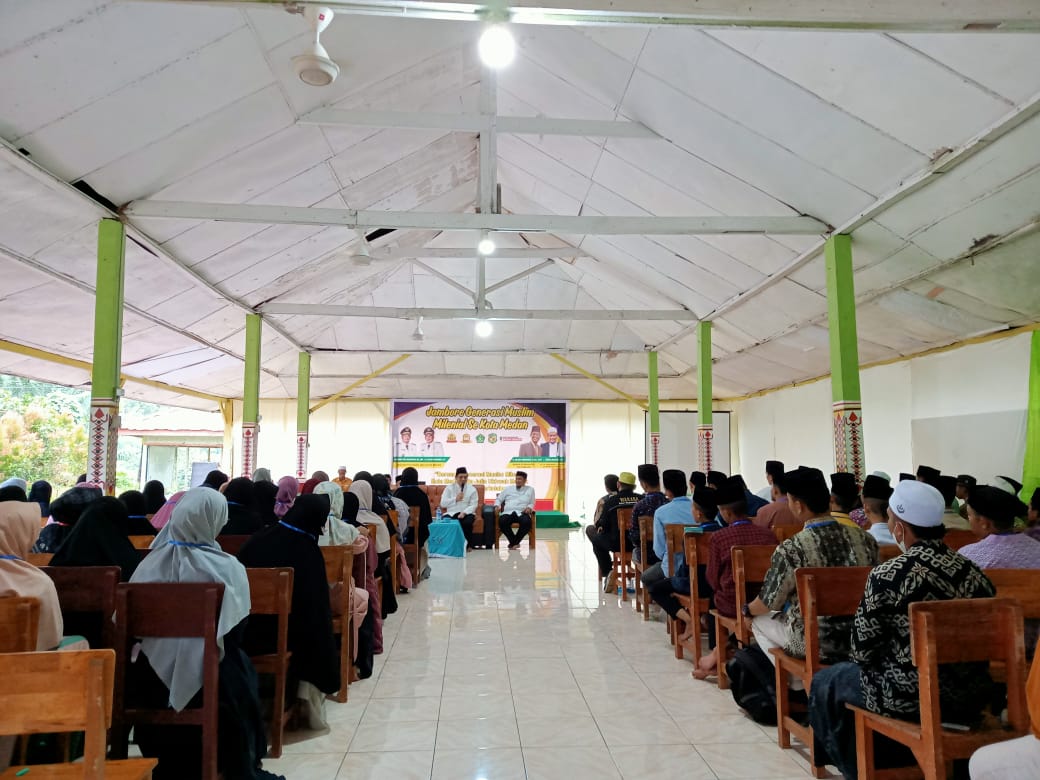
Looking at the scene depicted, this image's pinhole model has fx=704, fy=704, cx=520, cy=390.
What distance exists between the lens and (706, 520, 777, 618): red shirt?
3.85m

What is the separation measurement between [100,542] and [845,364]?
5281 mm

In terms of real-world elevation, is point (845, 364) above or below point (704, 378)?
below

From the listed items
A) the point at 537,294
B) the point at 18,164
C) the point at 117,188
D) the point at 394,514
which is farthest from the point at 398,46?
the point at 537,294

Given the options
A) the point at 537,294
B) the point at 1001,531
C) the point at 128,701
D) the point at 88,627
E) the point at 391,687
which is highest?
the point at 537,294

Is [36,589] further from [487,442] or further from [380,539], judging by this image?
[487,442]

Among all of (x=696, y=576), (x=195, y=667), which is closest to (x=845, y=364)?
(x=696, y=576)

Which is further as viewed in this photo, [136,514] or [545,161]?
[545,161]

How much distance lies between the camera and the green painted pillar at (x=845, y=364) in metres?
5.66

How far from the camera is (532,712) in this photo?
358cm

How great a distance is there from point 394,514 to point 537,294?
20.4 ft

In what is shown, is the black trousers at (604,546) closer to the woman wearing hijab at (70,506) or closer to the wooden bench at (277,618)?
the wooden bench at (277,618)

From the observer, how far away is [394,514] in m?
6.41

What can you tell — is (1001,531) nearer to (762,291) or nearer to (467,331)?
(762,291)

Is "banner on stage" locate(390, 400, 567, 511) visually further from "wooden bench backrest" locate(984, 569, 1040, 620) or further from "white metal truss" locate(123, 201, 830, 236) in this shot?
"wooden bench backrest" locate(984, 569, 1040, 620)
